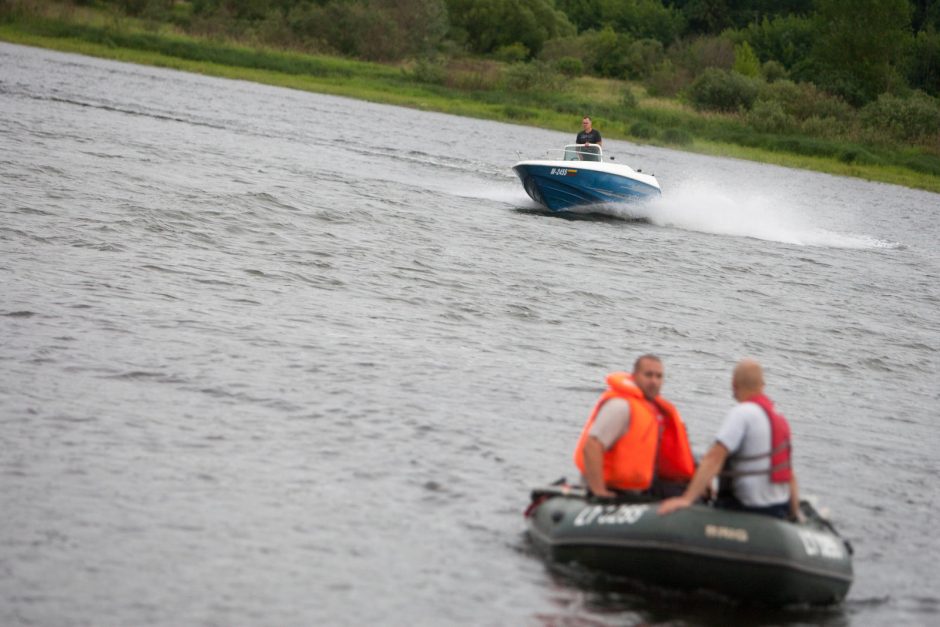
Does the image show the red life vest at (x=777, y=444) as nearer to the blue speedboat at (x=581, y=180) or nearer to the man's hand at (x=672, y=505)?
the man's hand at (x=672, y=505)

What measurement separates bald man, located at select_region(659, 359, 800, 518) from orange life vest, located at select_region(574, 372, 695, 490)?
17.2 inches

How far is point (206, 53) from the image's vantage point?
76.3 m

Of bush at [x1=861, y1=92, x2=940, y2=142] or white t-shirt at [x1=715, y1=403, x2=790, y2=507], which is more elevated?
bush at [x1=861, y1=92, x2=940, y2=142]

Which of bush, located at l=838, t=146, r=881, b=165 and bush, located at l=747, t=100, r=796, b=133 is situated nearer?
bush, located at l=838, t=146, r=881, b=165

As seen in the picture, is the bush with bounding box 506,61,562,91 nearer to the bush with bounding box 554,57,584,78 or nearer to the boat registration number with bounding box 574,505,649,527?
the bush with bounding box 554,57,584,78

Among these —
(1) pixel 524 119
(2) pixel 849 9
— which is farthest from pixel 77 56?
(2) pixel 849 9

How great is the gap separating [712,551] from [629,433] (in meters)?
1.08

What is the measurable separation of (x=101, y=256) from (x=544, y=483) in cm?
1054

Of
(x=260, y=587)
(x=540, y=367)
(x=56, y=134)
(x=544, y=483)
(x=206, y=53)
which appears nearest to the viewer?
(x=260, y=587)

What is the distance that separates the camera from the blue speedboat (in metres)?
31.1

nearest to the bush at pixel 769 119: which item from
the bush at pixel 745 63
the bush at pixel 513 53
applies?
the bush at pixel 745 63

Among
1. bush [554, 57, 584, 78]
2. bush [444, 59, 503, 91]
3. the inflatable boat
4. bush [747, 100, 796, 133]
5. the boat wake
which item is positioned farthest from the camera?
bush [554, 57, 584, 78]

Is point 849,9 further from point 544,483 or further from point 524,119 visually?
point 544,483

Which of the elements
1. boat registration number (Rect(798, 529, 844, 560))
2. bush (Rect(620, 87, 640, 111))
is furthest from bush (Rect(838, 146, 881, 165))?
boat registration number (Rect(798, 529, 844, 560))
